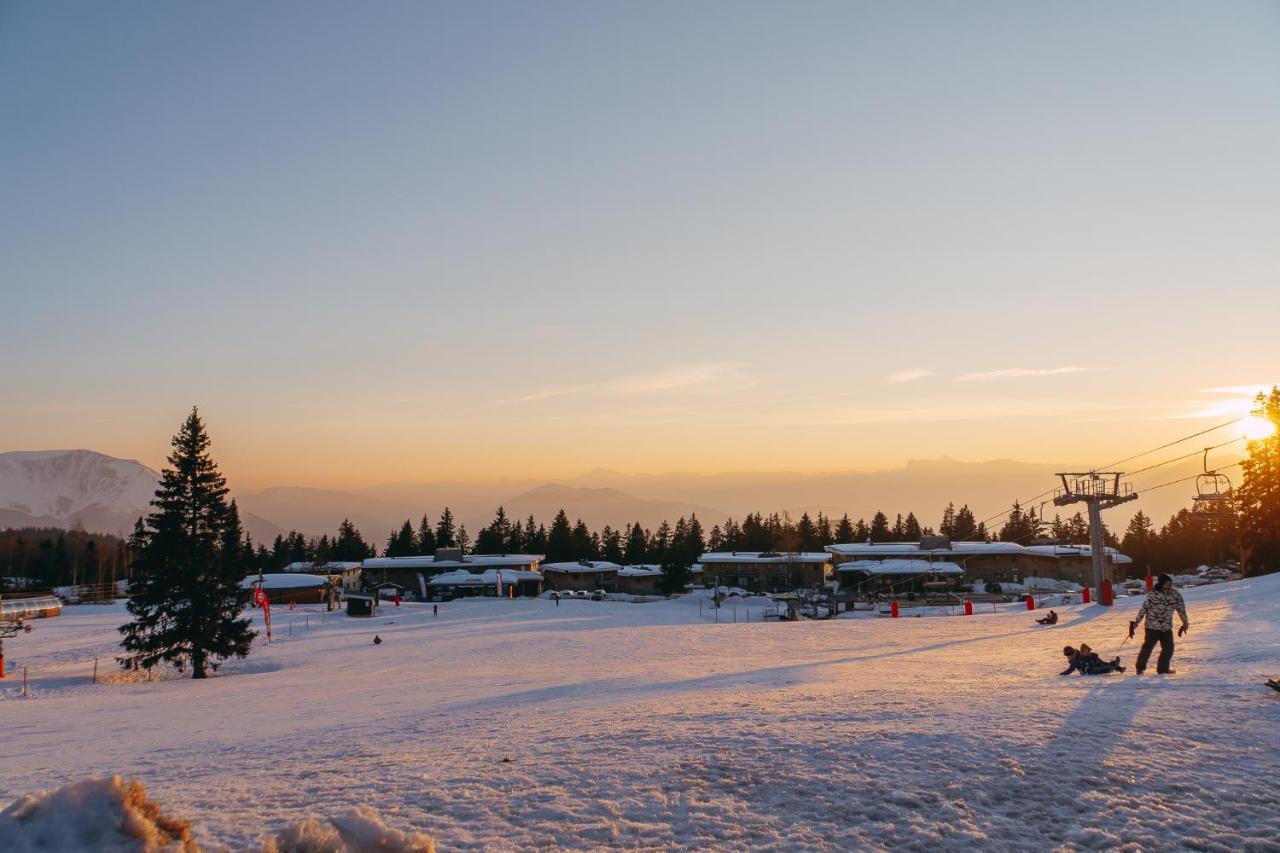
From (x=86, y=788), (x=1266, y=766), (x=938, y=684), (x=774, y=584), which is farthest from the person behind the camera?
(x=774, y=584)

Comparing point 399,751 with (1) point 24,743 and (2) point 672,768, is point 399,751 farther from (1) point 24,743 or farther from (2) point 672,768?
(1) point 24,743

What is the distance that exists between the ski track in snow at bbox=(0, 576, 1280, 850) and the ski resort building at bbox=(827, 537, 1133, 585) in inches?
2819

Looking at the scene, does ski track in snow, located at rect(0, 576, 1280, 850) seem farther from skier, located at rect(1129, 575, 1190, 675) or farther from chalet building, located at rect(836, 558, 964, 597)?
chalet building, located at rect(836, 558, 964, 597)

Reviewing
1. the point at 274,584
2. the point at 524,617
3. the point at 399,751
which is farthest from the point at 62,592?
the point at 399,751

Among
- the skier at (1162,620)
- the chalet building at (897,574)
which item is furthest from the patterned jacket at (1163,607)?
the chalet building at (897,574)

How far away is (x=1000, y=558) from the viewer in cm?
9750

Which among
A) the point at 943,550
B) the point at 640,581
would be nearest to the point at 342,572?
the point at 640,581

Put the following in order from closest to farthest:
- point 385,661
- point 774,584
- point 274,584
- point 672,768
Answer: point 672,768
point 385,661
point 274,584
point 774,584

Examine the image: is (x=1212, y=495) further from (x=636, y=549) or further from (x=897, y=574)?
(x=636, y=549)

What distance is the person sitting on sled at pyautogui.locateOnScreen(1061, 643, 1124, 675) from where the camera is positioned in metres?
17.4

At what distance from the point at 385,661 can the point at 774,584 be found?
228 feet

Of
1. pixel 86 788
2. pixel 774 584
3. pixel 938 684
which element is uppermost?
pixel 86 788

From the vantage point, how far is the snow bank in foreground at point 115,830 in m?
6.18

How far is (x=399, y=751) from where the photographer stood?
41.6ft
